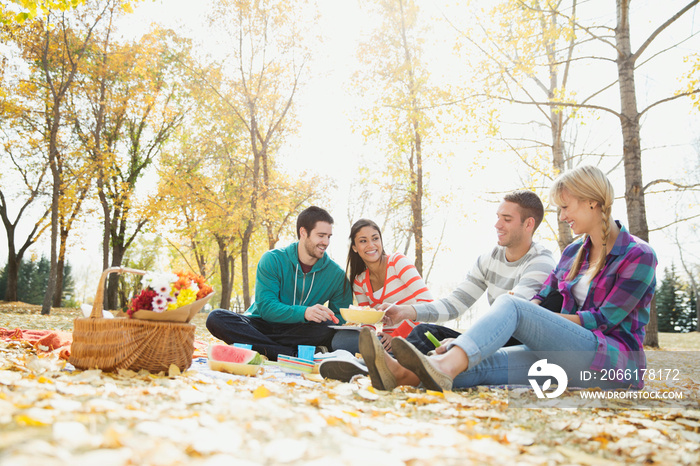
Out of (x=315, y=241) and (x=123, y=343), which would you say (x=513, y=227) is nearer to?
(x=315, y=241)

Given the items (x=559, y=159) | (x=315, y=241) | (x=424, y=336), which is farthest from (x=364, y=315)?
(x=559, y=159)

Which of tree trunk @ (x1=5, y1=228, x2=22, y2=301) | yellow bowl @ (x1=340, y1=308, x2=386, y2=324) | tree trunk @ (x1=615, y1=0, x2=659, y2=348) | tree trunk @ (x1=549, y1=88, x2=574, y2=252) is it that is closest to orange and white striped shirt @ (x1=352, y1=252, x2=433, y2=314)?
yellow bowl @ (x1=340, y1=308, x2=386, y2=324)

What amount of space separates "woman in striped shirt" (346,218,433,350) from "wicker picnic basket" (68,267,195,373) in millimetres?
1975

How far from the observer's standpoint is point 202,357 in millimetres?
3949

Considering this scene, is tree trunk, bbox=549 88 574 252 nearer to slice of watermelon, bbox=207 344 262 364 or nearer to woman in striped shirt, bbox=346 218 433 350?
woman in striped shirt, bbox=346 218 433 350

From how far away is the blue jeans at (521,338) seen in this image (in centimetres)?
238

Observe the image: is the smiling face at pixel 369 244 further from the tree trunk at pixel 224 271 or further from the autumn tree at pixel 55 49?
the tree trunk at pixel 224 271

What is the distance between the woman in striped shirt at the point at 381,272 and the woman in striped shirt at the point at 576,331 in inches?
58.2

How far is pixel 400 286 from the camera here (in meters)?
4.28

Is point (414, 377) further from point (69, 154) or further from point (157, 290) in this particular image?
point (69, 154)

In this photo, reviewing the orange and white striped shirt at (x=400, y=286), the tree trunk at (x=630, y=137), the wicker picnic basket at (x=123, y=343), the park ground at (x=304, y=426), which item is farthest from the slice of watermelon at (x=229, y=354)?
the tree trunk at (x=630, y=137)

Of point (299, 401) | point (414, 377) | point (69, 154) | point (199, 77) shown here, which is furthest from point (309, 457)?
point (69, 154)

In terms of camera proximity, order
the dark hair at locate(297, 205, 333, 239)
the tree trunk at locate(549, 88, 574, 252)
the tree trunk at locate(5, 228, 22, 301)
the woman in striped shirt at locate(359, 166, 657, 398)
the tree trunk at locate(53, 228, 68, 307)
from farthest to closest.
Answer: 1. the tree trunk at locate(5, 228, 22, 301)
2. the tree trunk at locate(53, 228, 68, 307)
3. the tree trunk at locate(549, 88, 574, 252)
4. the dark hair at locate(297, 205, 333, 239)
5. the woman in striped shirt at locate(359, 166, 657, 398)

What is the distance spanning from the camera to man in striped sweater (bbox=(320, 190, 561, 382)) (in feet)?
10.7
